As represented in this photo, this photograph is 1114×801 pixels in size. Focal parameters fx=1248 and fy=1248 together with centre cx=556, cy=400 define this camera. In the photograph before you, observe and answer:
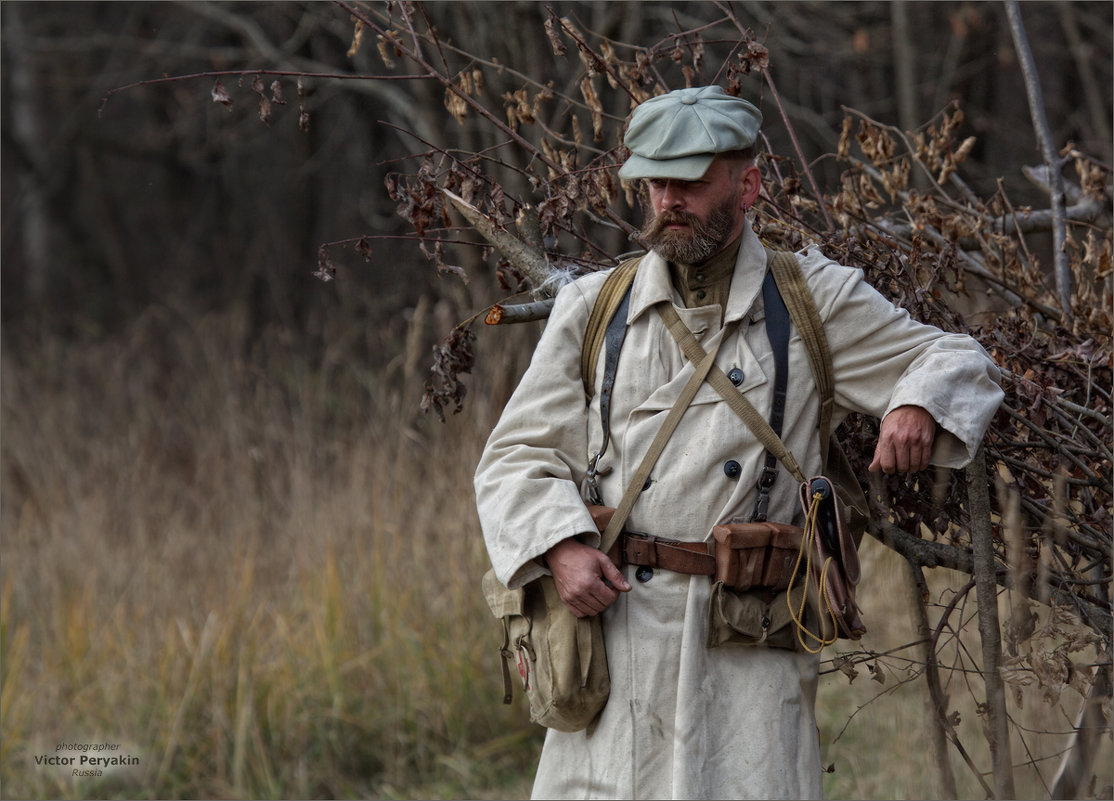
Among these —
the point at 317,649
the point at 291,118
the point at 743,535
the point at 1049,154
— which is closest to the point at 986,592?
the point at 743,535

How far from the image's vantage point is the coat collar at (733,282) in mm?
2641

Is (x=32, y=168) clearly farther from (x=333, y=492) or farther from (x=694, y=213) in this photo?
(x=694, y=213)

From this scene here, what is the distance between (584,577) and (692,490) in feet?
0.96

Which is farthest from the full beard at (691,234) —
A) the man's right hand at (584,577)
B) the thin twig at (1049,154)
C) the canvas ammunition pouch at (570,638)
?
the thin twig at (1049,154)

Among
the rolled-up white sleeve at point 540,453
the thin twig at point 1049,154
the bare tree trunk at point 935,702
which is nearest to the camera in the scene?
the rolled-up white sleeve at point 540,453

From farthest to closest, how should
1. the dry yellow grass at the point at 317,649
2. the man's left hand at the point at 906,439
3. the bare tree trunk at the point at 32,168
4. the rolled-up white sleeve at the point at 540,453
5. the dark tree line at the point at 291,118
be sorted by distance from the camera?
the bare tree trunk at the point at 32,168, the dark tree line at the point at 291,118, the dry yellow grass at the point at 317,649, the rolled-up white sleeve at the point at 540,453, the man's left hand at the point at 906,439

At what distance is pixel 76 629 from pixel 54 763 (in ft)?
2.01

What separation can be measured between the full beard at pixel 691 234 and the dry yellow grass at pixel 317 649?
2180 mm

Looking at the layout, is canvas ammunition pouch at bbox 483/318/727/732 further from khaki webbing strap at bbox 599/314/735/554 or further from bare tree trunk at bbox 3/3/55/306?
bare tree trunk at bbox 3/3/55/306

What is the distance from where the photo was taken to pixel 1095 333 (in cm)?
345

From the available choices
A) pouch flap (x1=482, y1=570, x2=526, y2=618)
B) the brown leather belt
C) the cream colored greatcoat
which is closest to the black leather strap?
the cream colored greatcoat

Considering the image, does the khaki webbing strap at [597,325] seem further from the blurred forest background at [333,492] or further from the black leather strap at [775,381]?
the blurred forest background at [333,492]

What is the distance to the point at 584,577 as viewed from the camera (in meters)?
2.53

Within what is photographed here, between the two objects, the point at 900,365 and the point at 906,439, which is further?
the point at 900,365
